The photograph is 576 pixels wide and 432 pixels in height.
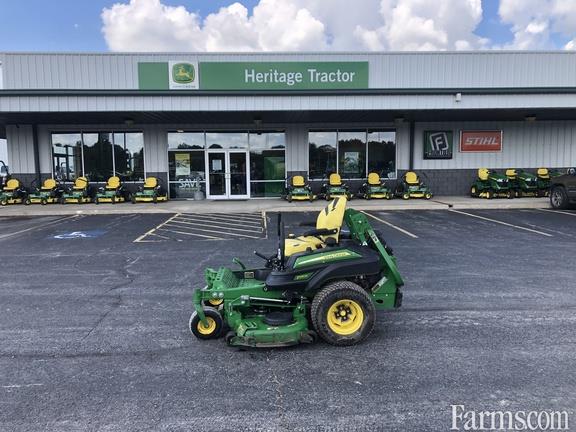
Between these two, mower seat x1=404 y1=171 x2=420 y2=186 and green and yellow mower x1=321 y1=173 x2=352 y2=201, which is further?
mower seat x1=404 y1=171 x2=420 y2=186

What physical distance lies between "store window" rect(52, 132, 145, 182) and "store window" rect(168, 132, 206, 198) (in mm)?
1303

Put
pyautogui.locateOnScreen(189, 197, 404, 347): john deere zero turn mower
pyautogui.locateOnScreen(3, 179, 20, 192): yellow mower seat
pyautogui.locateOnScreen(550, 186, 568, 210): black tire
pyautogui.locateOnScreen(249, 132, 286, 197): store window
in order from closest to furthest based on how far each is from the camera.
→ 1. pyautogui.locateOnScreen(189, 197, 404, 347): john deere zero turn mower
2. pyautogui.locateOnScreen(550, 186, 568, 210): black tire
3. pyautogui.locateOnScreen(3, 179, 20, 192): yellow mower seat
4. pyautogui.locateOnScreen(249, 132, 286, 197): store window

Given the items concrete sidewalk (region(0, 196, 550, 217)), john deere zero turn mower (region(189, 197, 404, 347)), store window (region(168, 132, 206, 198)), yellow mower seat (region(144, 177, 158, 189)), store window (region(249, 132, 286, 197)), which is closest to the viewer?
john deere zero turn mower (region(189, 197, 404, 347))

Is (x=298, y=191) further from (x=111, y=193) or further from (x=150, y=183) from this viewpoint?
(x=111, y=193)

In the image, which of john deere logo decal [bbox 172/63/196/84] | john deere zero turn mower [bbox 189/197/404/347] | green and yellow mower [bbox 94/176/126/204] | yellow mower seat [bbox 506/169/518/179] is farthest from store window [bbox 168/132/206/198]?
john deere zero turn mower [bbox 189/197/404/347]

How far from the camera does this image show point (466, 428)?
2.93m

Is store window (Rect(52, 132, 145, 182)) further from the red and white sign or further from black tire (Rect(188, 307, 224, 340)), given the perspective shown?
black tire (Rect(188, 307, 224, 340))

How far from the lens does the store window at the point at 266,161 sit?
19.8 metres

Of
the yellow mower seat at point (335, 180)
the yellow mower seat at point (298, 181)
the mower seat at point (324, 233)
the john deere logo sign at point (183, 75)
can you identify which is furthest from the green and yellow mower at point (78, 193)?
the mower seat at point (324, 233)

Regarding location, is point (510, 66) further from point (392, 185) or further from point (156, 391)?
point (156, 391)

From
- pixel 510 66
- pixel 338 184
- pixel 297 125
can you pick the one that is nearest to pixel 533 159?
pixel 510 66

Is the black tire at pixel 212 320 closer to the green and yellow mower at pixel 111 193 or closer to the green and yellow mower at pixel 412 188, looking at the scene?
the green and yellow mower at pixel 111 193

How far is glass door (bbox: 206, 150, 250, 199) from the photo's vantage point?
19672 millimetres

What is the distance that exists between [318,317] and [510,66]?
62.9 ft
